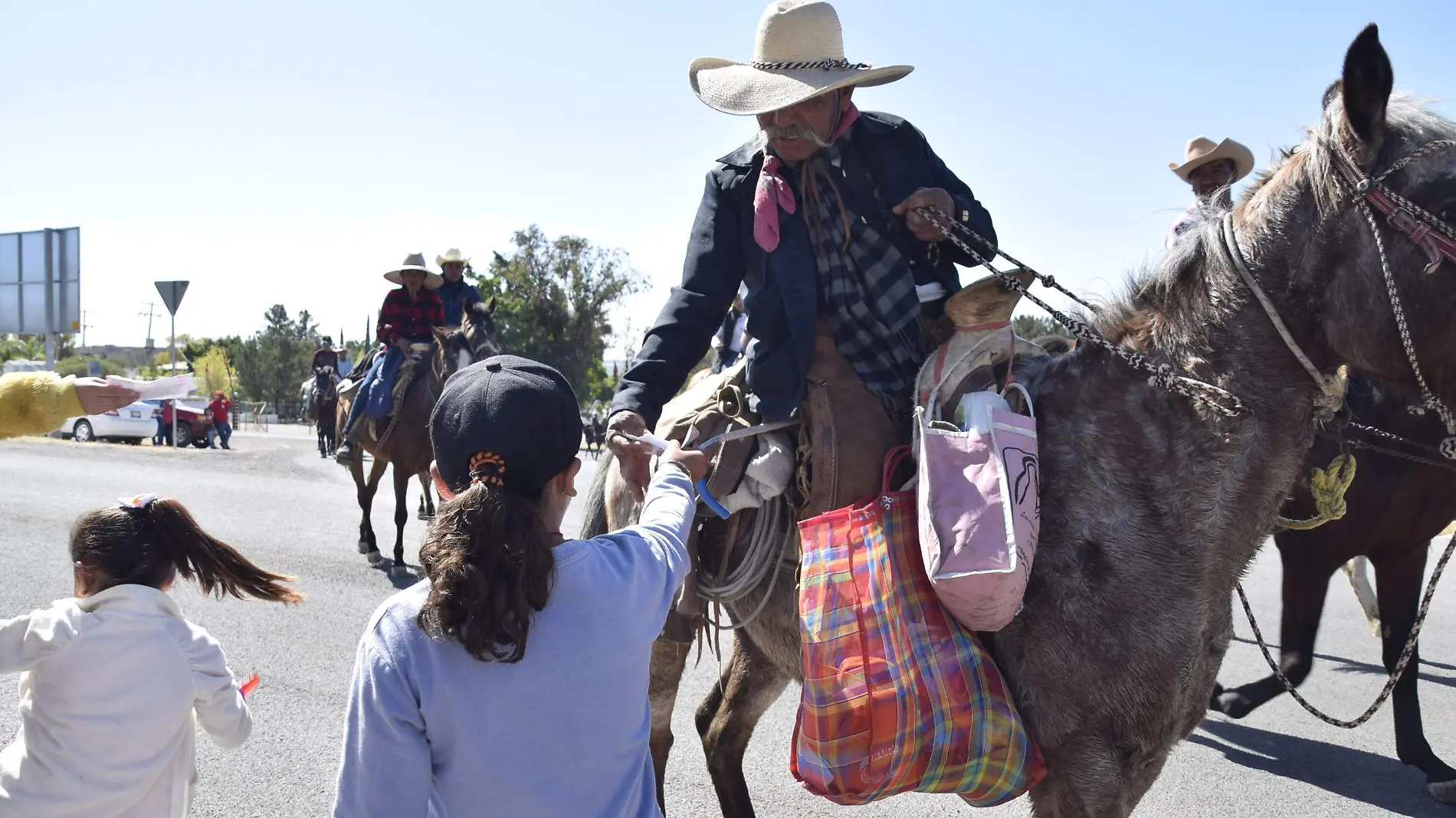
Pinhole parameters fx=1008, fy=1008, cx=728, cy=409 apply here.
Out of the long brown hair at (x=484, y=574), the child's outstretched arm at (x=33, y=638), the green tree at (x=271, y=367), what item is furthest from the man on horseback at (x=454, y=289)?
the green tree at (x=271, y=367)

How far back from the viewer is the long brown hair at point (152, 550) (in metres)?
2.61

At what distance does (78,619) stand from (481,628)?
5.00 ft

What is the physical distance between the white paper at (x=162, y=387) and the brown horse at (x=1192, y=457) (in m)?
2.11

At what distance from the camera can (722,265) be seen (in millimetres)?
3062

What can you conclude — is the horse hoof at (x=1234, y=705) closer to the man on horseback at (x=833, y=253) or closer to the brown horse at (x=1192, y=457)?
the brown horse at (x=1192, y=457)

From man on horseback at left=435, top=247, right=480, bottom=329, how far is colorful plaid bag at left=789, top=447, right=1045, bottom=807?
27.3 ft

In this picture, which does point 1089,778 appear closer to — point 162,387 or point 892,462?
point 892,462

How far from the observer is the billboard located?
19391mm

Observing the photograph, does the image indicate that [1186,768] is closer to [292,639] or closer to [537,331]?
[292,639]

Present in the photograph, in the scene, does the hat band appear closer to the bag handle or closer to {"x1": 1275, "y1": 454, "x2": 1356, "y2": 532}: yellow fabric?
the bag handle

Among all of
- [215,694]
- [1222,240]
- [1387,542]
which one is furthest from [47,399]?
[1387,542]

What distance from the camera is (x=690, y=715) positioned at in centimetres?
549

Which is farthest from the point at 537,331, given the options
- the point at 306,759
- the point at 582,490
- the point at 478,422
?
the point at 478,422

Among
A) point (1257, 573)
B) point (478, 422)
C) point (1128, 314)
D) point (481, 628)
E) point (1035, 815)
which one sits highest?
point (1128, 314)
